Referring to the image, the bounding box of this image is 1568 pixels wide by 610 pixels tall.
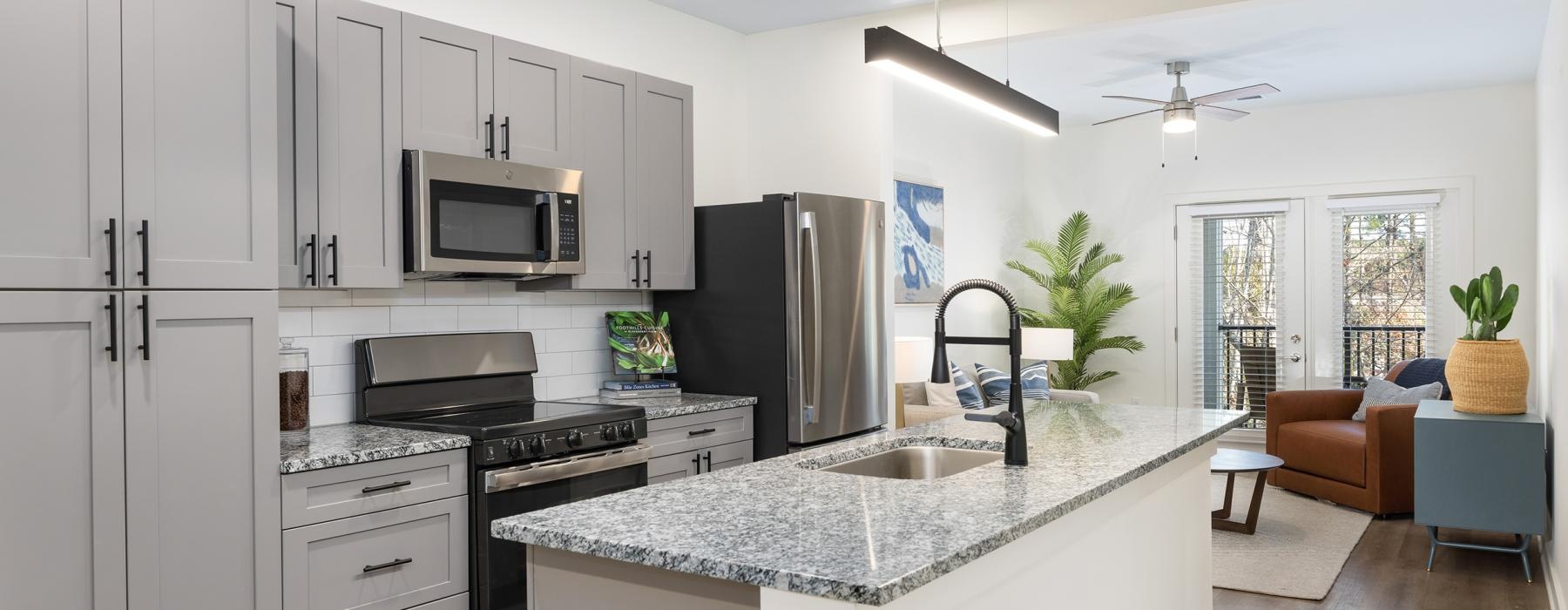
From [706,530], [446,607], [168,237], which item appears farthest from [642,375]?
[706,530]

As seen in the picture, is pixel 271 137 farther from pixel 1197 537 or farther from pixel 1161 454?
pixel 1197 537

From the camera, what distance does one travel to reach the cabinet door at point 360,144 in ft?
9.84

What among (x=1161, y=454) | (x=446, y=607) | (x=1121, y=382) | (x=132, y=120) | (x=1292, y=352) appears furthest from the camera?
(x=1121, y=382)

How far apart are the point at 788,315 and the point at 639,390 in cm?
71

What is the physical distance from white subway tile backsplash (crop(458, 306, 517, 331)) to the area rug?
3.15 metres

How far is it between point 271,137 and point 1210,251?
22.8 ft

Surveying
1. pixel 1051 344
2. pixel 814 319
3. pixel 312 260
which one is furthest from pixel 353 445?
pixel 1051 344

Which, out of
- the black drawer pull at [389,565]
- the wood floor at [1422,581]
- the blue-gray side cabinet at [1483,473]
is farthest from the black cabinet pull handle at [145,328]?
the blue-gray side cabinet at [1483,473]

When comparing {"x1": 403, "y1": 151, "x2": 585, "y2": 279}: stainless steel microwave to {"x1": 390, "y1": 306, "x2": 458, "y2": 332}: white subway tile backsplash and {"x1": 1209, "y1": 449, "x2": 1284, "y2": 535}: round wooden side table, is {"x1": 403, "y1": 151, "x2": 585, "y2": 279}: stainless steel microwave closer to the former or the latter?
{"x1": 390, "y1": 306, "x2": 458, "y2": 332}: white subway tile backsplash

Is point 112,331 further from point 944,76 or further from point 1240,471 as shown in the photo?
point 1240,471

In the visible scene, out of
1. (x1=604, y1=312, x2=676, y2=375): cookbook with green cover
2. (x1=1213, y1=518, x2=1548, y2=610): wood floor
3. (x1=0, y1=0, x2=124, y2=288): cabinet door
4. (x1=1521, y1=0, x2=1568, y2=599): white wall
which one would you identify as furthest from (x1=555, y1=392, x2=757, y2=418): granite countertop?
(x1=1521, y1=0, x2=1568, y2=599): white wall

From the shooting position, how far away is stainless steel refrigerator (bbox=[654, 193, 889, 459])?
160 inches

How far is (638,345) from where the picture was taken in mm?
4246

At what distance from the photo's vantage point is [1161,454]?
248 centimetres
